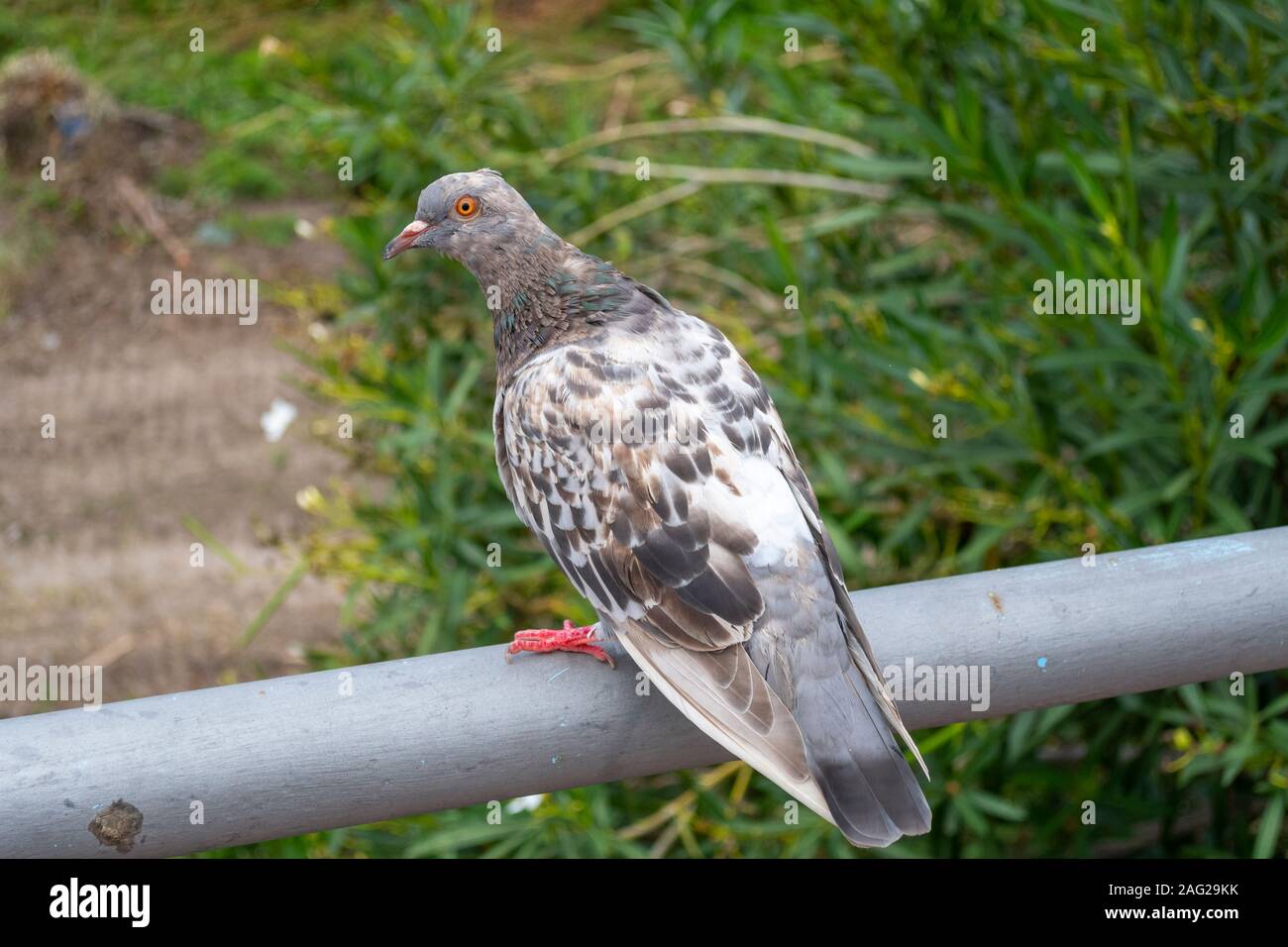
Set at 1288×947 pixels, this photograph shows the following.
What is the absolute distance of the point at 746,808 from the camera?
346 cm

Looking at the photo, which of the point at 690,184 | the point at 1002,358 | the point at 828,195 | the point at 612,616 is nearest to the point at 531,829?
the point at 612,616

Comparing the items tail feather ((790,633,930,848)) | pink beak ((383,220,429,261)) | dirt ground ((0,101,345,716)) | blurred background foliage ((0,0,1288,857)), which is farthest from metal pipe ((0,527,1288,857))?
dirt ground ((0,101,345,716))

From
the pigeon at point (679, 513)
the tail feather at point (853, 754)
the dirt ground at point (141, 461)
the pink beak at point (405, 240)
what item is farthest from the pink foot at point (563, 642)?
the dirt ground at point (141, 461)

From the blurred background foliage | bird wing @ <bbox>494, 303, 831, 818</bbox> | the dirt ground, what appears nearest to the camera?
bird wing @ <bbox>494, 303, 831, 818</bbox>

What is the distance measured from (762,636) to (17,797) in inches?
38.1

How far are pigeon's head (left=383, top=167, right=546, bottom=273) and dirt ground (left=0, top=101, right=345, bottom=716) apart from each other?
1.56 meters

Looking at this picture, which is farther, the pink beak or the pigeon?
the pink beak

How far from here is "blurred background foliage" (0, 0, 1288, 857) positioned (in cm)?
297

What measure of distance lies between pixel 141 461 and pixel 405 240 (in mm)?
4347

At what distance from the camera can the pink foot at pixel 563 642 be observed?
188cm

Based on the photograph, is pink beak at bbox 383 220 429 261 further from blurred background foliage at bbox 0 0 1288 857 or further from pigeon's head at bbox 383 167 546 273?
blurred background foliage at bbox 0 0 1288 857

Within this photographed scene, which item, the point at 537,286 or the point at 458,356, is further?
the point at 458,356

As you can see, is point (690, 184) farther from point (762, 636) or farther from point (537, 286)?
point (762, 636)

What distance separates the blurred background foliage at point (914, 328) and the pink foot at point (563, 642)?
1148mm
